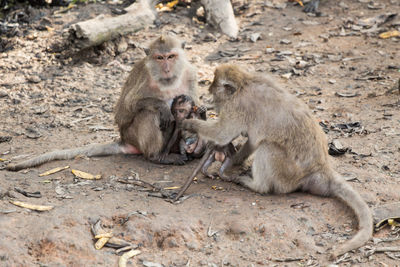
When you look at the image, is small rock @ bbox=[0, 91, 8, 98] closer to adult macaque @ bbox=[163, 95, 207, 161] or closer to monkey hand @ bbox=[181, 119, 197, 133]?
adult macaque @ bbox=[163, 95, 207, 161]

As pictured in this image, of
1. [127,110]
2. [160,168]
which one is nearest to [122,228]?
[160,168]

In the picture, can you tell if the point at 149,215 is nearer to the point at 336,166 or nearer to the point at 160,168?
the point at 160,168

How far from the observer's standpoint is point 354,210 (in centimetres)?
473

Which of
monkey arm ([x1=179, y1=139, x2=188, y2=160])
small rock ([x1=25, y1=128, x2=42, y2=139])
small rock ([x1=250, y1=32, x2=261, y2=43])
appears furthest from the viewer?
small rock ([x1=250, y1=32, x2=261, y2=43])

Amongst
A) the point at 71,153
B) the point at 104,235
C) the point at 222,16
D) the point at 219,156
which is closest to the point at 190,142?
the point at 219,156

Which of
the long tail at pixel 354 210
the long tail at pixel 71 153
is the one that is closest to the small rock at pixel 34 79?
the long tail at pixel 71 153

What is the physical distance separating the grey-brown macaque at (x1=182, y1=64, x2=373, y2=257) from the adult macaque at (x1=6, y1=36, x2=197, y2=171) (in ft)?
3.22

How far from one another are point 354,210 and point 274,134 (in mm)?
1027

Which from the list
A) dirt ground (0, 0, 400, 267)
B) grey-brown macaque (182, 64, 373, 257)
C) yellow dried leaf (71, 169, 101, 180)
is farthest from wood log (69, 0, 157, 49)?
grey-brown macaque (182, 64, 373, 257)

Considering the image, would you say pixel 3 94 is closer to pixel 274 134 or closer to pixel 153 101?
pixel 153 101

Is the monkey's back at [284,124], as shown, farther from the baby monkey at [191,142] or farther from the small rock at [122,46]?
the small rock at [122,46]

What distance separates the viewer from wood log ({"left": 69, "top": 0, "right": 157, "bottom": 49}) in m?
8.78

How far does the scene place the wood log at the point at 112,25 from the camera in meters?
8.78

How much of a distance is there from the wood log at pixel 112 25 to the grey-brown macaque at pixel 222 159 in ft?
13.5
